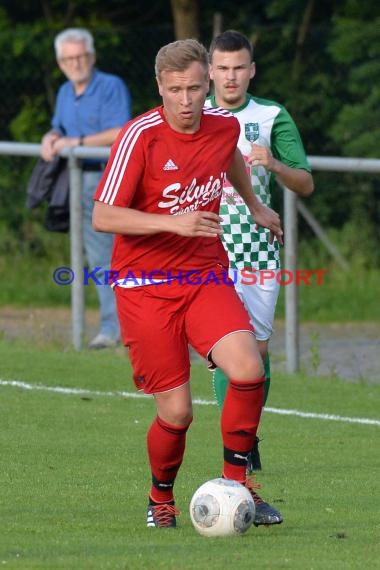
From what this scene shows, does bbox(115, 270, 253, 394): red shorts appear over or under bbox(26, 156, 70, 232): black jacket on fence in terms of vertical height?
over

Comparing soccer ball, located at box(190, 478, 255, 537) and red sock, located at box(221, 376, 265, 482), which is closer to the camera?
soccer ball, located at box(190, 478, 255, 537)

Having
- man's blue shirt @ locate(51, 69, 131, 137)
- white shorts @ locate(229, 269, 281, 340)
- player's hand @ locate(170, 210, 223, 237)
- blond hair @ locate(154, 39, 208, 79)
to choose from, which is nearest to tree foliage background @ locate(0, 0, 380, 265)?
man's blue shirt @ locate(51, 69, 131, 137)

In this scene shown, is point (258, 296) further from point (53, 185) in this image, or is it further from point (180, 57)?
point (53, 185)

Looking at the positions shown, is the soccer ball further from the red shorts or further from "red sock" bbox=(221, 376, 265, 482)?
the red shorts

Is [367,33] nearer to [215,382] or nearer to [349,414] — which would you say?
[349,414]

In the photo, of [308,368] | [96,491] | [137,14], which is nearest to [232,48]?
[96,491]

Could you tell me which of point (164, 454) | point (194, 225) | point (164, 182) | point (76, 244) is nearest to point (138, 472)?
point (164, 454)

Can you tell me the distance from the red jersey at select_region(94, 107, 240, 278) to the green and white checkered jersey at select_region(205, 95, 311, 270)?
1.55m

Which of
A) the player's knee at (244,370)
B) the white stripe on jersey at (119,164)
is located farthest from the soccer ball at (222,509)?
the white stripe on jersey at (119,164)

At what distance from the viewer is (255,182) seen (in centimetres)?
811

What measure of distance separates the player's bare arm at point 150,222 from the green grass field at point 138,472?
47.4 inches

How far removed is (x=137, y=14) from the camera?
1778 centimetres

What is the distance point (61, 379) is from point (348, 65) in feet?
18.7

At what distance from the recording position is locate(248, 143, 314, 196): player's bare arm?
7.46 m
